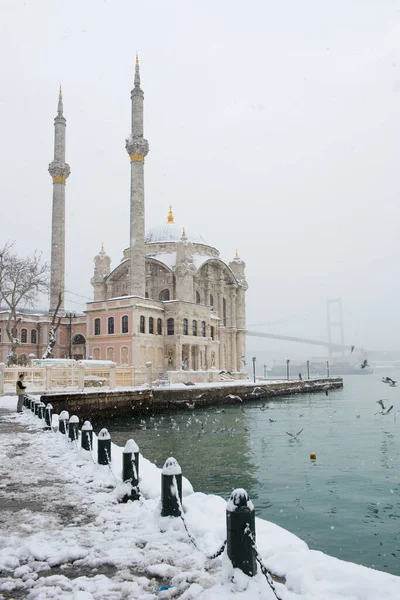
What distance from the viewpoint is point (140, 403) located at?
2844cm

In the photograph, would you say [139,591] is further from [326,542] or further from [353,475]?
[353,475]

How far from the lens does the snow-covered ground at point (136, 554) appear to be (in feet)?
12.2

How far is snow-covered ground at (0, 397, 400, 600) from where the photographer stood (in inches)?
147

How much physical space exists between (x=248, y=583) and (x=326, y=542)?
4539mm

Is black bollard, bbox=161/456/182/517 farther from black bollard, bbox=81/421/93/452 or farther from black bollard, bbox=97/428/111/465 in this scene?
black bollard, bbox=81/421/93/452

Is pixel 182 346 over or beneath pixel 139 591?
over

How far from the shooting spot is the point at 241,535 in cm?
383

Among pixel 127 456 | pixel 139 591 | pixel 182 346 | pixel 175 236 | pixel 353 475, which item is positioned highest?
pixel 175 236

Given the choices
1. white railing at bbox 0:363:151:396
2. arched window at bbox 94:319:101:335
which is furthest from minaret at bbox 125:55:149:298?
white railing at bbox 0:363:151:396

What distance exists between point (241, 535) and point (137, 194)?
4186 centimetres

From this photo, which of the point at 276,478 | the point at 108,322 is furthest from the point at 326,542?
the point at 108,322

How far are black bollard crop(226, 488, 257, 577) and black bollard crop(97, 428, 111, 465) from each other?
4.24 meters

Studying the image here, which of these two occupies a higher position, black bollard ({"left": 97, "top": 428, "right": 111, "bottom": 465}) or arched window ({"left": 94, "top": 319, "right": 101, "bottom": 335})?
arched window ({"left": 94, "top": 319, "right": 101, "bottom": 335})

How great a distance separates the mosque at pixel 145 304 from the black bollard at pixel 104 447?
31.9 m
